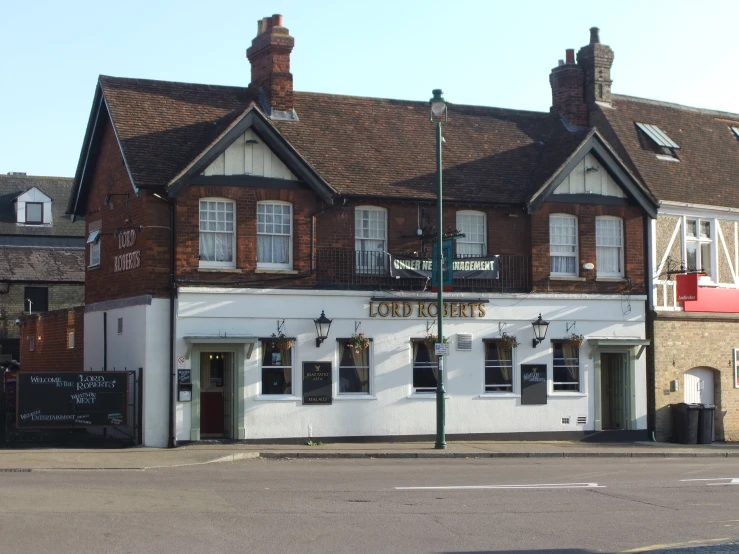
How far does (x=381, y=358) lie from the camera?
25.7 meters

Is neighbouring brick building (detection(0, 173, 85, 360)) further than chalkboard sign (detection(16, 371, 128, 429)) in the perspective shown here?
Yes

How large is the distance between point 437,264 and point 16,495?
1187 centimetres

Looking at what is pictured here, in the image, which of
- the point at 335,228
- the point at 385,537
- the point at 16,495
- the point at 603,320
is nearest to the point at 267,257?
the point at 335,228

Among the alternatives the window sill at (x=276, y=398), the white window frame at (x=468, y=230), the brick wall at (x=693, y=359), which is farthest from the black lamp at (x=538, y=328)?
the window sill at (x=276, y=398)

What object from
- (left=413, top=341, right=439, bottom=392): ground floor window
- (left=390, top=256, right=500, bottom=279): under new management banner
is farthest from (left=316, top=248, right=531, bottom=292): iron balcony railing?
(left=413, top=341, right=439, bottom=392): ground floor window

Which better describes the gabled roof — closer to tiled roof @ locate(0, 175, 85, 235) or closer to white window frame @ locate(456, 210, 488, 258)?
white window frame @ locate(456, 210, 488, 258)

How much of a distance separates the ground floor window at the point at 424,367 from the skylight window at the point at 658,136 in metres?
10.2

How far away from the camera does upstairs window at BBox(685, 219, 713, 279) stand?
29.5 meters

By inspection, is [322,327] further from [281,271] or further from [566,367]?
[566,367]

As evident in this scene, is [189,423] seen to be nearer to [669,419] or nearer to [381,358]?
[381,358]

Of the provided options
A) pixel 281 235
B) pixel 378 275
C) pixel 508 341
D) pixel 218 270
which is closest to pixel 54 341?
pixel 218 270

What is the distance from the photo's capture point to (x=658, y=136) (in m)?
31.3

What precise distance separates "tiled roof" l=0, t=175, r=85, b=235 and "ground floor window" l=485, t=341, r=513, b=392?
30067mm

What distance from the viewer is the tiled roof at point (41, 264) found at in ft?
157
